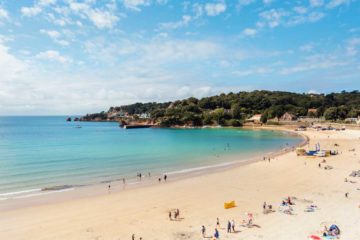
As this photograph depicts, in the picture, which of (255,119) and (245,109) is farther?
(245,109)

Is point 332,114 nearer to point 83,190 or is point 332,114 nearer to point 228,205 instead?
point 228,205

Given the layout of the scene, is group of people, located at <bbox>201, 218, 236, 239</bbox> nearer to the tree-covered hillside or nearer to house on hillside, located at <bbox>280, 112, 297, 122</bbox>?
the tree-covered hillside

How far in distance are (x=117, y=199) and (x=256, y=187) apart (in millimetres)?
12281

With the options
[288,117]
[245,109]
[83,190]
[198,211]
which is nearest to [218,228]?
[198,211]

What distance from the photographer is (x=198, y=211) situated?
797 inches

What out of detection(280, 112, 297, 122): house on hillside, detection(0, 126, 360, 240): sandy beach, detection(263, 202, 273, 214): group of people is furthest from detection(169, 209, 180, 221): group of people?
detection(280, 112, 297, 122): house on hillside

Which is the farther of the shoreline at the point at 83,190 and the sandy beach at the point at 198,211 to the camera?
the shoreline at the point at 83,190

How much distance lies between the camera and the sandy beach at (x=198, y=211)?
16.5 meters

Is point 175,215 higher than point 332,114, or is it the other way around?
point 332,114

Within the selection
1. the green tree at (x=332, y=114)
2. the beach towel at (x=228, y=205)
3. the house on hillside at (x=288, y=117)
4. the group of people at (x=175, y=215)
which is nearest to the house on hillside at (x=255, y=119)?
the house on hillside at (x=288, y=117)

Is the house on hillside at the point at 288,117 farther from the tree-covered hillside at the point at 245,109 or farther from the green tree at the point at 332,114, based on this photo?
the green tree at the point at 332,114

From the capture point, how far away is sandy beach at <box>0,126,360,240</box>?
1650 cm

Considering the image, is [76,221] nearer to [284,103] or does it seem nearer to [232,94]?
[284,103]

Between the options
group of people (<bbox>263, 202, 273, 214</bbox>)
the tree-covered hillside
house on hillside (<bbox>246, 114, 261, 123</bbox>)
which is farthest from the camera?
house on hillside (<bbox>246, 114, 261, 123</bbox>)
